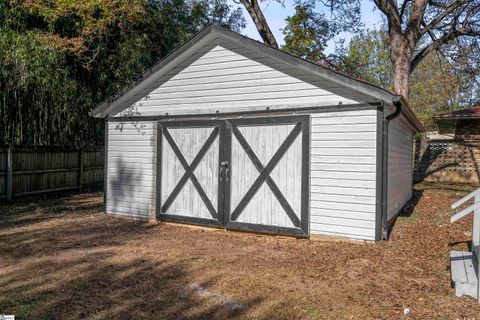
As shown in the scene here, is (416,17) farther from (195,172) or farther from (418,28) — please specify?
(195,172)

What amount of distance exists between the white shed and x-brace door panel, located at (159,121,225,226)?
0.02m

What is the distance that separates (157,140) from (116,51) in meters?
6.15

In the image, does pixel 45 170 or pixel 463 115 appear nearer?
pixel 45 170

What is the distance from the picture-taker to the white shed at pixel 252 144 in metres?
6.56

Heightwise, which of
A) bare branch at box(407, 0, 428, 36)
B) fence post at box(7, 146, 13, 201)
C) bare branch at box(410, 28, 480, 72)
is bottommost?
fence post at box(7, 146, 13, 201)

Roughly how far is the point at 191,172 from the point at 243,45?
107 inches

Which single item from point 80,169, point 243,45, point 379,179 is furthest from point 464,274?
point 80,169

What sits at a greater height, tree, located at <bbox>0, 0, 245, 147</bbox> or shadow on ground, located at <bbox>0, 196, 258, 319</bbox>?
tree, located at <bbox>0, 0, 245, 147</bbox>

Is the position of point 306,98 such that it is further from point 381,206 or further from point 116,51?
point 116,51

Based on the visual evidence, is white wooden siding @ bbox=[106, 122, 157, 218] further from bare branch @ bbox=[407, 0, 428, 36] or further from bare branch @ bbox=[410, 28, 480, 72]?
bare branch @ bbox=[410, 28, 480, 72]

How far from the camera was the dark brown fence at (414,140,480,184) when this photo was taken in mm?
16406

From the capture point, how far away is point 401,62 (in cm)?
1560

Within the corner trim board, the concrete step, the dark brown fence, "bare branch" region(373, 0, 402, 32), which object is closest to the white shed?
the corner trim board

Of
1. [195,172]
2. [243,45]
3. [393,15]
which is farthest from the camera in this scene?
[393,15]
